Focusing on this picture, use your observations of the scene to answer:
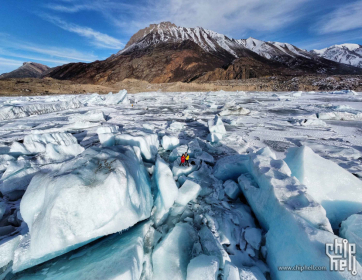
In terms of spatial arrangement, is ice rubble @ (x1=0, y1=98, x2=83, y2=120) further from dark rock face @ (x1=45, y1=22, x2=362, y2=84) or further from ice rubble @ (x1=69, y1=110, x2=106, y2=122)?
dark rock face @ (x1=45, y1=22, x2=362, y2=84)

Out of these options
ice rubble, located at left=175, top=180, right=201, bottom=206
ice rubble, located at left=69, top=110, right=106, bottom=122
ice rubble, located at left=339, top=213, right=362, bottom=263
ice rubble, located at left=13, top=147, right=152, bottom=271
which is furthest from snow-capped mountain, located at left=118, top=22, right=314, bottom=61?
ice rubble, located at left=13, top=147, right=152, bottom=271

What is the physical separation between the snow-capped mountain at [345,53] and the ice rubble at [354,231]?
12251 cm

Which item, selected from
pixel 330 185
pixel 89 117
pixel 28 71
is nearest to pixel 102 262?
pixel 330 185

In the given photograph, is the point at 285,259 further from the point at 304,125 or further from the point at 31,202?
the point at 304,125

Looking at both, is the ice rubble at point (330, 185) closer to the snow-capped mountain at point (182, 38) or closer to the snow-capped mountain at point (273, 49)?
the snow-capped mountain at point (182, 38)

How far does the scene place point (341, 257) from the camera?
1.50 m

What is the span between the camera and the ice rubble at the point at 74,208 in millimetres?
1866

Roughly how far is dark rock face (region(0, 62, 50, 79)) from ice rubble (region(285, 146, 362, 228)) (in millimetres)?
117174

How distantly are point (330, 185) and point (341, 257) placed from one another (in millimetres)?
1512

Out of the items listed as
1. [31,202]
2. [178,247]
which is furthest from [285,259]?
[31,202]

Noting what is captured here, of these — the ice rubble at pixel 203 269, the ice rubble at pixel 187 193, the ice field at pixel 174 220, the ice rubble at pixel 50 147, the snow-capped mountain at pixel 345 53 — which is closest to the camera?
the ice rubble at pixel 203 269

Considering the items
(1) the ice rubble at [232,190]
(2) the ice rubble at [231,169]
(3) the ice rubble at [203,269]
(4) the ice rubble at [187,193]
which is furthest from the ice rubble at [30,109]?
(3) the ice rubble at [203,269]

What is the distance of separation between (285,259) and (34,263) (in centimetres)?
284

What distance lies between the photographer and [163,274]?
1820 millimetres
